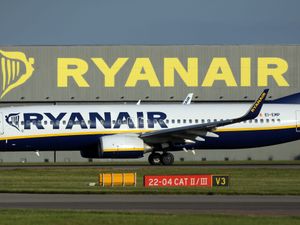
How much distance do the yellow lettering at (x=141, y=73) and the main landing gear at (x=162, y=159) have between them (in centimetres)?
1496

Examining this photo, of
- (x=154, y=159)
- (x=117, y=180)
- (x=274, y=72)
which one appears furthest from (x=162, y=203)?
(x=274, y=72)

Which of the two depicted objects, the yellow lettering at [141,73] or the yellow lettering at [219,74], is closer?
the yellow lettering at [141,73]

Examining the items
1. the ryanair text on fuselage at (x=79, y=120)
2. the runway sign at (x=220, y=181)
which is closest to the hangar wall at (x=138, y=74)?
the ryanair text on fuselage at (x=79, y=120)

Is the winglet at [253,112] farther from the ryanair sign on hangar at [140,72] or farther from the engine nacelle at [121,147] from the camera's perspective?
the ryanair sign on hangar at [140,72]

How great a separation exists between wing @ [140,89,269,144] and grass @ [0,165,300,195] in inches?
137

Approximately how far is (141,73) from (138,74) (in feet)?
0.88

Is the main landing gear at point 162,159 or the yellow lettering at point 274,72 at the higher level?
the yellow lettering at point 274,72

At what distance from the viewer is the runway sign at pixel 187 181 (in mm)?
34594

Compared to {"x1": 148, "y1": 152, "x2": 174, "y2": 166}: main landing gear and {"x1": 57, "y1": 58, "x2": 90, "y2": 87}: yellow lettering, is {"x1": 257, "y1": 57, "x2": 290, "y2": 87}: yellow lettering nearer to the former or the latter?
{"x1": 57, "y1": 58, "x2": 90, "y2": 87}: yellow lettering

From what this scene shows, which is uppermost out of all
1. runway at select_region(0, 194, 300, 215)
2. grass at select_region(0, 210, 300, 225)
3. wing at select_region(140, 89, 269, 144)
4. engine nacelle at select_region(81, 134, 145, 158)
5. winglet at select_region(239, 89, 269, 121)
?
winglet at select_region(239, 89, 269, 121)

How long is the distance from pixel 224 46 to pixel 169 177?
108 ft

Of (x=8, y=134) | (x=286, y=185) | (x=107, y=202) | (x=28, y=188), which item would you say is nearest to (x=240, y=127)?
(x=8, y=134)

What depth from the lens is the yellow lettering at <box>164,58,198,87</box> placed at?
66.6 metres

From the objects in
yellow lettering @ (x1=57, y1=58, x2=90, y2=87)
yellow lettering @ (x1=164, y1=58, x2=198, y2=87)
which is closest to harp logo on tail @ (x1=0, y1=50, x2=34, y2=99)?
yellow lettering @ (x1=57, y1=58, x2=90, y2=87)
